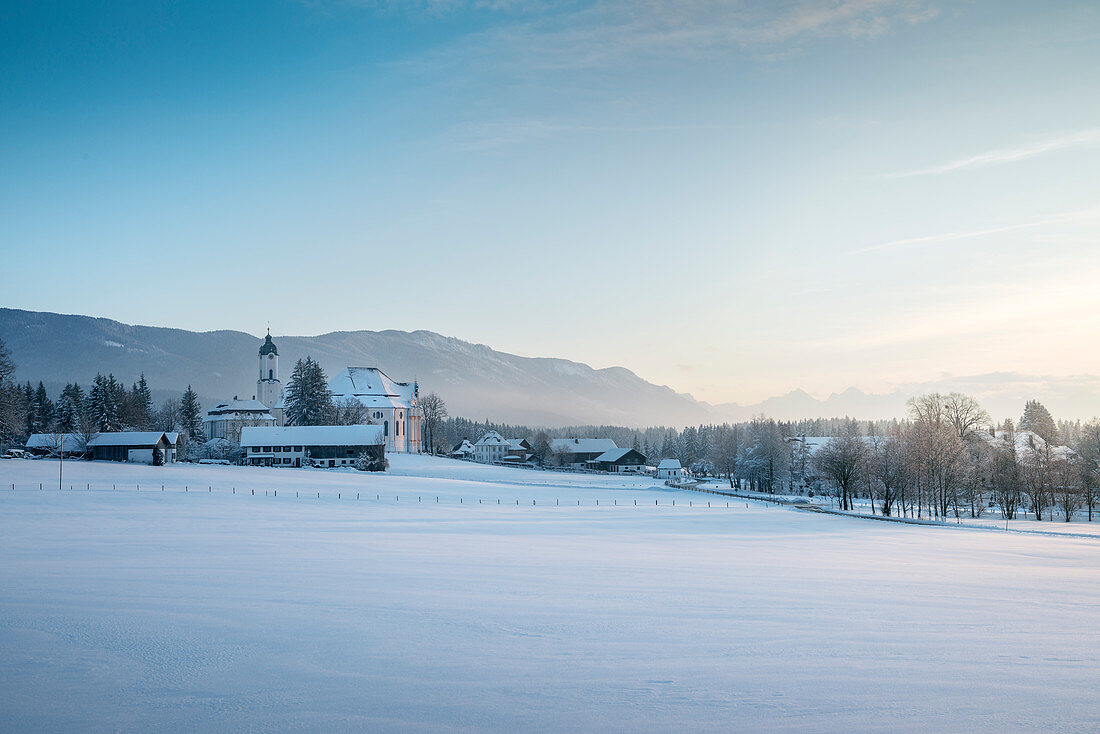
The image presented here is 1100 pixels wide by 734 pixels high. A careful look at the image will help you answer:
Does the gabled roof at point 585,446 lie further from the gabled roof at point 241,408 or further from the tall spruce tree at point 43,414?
the tall spruce tree at point 43,414

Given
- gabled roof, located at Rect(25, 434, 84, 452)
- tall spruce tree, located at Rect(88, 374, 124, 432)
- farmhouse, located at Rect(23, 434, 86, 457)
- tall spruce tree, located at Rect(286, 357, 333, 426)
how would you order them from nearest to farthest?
1. farmhouse, located at Rect(23, 434, 86, 457)
2. gabled roof, located at Rect(25, 434, 84, 452)
3. tall spruce tree, located at Rect(88, 374, 124, 432)
4. tall spruce tree, located at Rect(286, 357, 333, 426)

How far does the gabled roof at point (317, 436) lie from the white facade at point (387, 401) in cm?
2480

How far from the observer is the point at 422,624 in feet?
40.8

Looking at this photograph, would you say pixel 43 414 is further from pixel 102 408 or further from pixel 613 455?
pixel 613 455

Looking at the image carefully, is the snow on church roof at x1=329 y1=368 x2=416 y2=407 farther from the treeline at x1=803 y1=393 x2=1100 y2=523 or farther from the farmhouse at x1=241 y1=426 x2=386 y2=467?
the treeline at x1=803 y1=393 x2=1100 y2=523

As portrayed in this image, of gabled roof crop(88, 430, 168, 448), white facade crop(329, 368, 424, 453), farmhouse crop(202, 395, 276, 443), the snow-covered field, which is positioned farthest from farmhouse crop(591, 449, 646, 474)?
the snow-covered field

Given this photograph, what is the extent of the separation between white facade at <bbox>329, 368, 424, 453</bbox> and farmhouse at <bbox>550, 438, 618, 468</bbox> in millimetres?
31052

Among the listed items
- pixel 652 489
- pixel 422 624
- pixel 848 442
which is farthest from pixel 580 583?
pixel 652 489

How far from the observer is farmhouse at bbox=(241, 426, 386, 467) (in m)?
87.0

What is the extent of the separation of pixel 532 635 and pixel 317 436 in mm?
83186

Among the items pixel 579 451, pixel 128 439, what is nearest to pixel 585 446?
pixel 579 451

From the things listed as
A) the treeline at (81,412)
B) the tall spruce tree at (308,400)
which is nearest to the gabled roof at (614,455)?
the tall spruce tree at (308,400)

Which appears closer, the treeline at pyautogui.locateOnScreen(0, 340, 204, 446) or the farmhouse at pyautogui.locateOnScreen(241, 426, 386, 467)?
the farmhouse at pyautogui.locateOnScreen(241, 426, 386, 467)

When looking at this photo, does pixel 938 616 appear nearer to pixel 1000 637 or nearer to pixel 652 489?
pixel 1000 637
